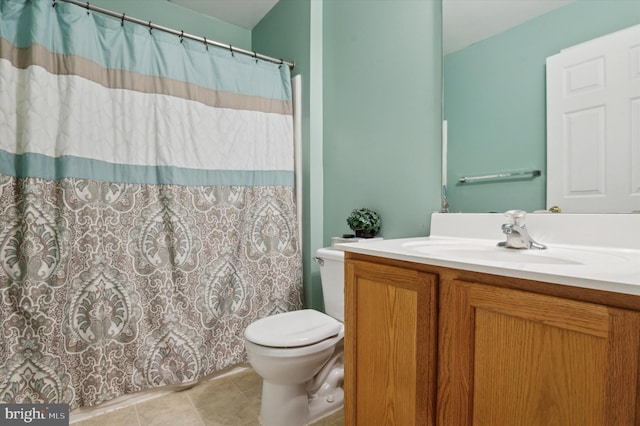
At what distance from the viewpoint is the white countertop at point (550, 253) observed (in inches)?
22.1

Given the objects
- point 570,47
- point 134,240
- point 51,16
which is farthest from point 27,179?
point 570,47

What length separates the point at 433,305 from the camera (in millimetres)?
779

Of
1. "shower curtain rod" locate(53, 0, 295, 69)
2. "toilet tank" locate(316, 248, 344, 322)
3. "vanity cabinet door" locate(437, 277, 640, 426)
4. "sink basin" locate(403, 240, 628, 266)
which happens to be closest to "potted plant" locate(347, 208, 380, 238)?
"toilet tank" locate(316, 248, 344, 322)

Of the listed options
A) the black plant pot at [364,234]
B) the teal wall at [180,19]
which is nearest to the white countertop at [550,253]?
the black plant pot at [364,234]

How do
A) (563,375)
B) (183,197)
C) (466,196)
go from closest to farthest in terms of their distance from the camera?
(563,375) < (466,196) < (183,197)

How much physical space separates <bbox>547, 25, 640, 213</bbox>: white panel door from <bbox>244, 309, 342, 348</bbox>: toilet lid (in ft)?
3.18

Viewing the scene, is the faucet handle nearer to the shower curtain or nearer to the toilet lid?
the toilet lid

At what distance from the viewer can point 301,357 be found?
123 centimetres

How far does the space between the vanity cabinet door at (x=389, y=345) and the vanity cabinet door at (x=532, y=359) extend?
1.6 inches

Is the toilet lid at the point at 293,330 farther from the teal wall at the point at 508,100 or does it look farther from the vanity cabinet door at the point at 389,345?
the teal wall at the point at 508,100

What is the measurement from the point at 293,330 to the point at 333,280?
326 mm

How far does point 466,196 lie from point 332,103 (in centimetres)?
101

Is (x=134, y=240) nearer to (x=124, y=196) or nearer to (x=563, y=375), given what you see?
(x=124, y=196)

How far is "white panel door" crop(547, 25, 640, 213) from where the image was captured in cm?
90
